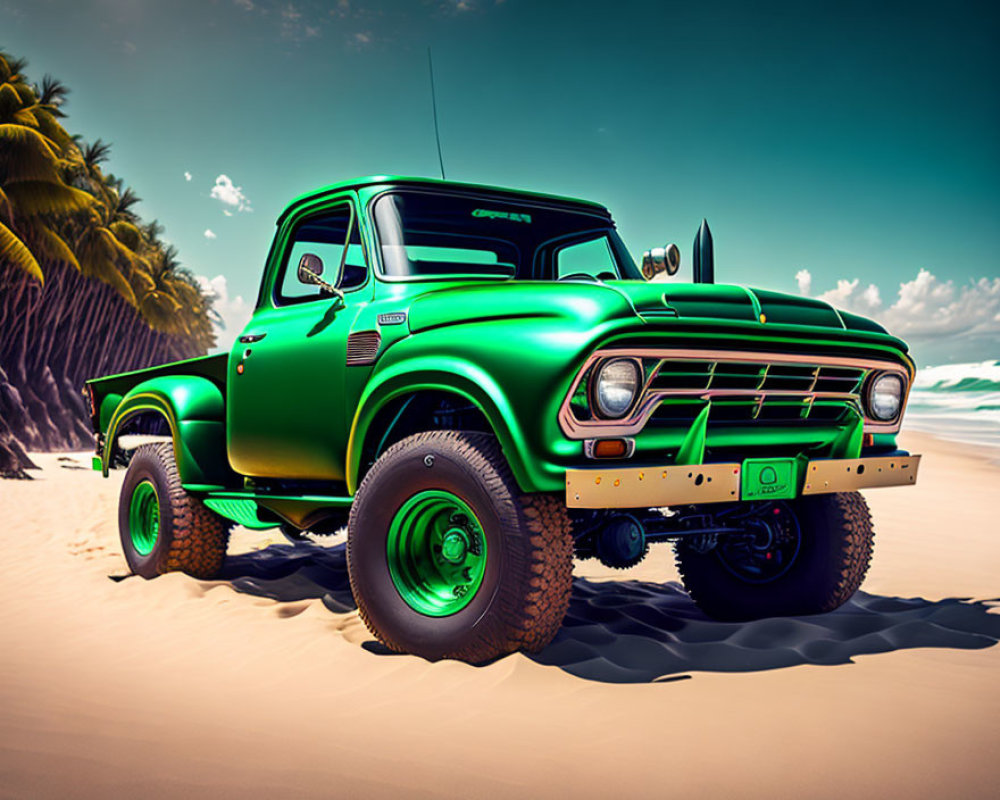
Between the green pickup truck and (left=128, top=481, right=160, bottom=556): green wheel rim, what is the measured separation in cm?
85

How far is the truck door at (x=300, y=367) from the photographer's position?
4.84m

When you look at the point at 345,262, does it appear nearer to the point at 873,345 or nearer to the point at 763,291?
the point at 763,291

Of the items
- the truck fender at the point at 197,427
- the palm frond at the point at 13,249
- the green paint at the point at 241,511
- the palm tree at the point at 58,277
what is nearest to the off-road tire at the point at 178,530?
the truck fender at the point at 197,427

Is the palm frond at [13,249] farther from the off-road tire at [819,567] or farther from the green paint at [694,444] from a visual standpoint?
the green paint at [694,444]

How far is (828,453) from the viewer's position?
A: 4.39 m

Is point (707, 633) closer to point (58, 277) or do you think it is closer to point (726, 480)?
point (726, 480)

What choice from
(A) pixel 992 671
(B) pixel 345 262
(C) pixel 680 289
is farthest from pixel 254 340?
(A) pixel 992 671

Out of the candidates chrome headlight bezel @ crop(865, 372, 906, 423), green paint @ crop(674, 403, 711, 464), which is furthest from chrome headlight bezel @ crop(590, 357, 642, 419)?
chrome headlight bezel @ crop(865, 372, 906, 423)

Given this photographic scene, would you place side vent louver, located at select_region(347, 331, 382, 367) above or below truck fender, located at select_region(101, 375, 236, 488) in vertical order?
above

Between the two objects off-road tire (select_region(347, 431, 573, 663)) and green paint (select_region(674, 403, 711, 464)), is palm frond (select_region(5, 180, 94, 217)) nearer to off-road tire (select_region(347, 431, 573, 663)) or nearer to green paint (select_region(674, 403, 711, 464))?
off-road tire (select_region(347, 431, 573, 663))

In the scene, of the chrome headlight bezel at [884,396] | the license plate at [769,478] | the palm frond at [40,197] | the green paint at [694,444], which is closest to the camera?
the green paint at [694,444]

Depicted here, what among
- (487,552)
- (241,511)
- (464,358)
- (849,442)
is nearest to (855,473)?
(849,442)

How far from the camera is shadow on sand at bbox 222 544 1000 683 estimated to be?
12.9 ft

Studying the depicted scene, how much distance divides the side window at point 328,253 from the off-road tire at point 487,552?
4.36 feet
